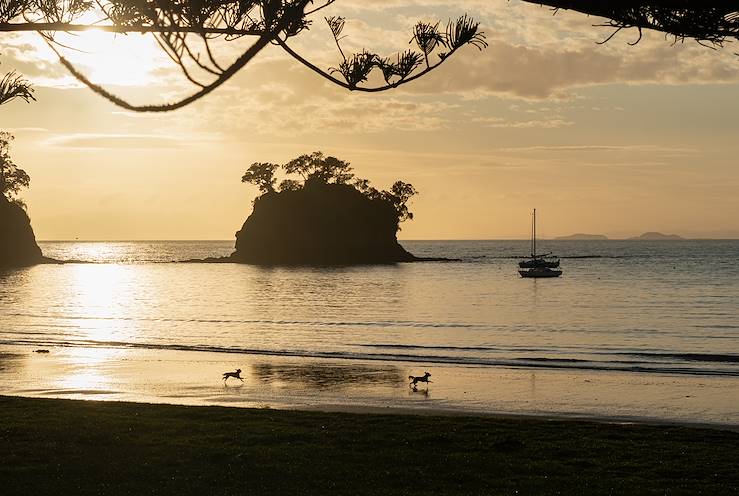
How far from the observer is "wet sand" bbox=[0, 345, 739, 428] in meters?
20.7

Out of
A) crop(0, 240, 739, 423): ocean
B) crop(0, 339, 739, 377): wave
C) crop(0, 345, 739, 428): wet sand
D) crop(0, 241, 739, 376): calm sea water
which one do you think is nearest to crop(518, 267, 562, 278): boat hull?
crop(0, 241, 739, 376): calm sea water

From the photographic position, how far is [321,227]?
6029 inches

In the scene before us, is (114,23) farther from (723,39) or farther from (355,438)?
(355,438)

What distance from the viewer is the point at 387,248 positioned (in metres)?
158

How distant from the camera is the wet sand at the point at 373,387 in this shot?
20.7m

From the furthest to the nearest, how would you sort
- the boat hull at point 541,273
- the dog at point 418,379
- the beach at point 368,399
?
the boat hull at point 541,273 < the dog at point 418,379 < the beach at point 368,399

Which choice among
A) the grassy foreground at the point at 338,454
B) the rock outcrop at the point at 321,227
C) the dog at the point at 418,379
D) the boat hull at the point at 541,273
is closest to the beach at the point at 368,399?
the grassy foreground at the point at 338,454

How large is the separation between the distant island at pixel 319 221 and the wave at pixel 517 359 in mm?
111850

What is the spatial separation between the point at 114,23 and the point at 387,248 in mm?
149806

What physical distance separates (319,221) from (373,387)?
421ft

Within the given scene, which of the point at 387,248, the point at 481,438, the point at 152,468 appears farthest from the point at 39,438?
the point at 387,248

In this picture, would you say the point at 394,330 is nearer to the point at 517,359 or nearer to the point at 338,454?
the point at 517,359

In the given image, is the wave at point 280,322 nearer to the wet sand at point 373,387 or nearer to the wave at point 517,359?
the wave at point 517,359

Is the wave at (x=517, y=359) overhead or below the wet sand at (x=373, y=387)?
below
